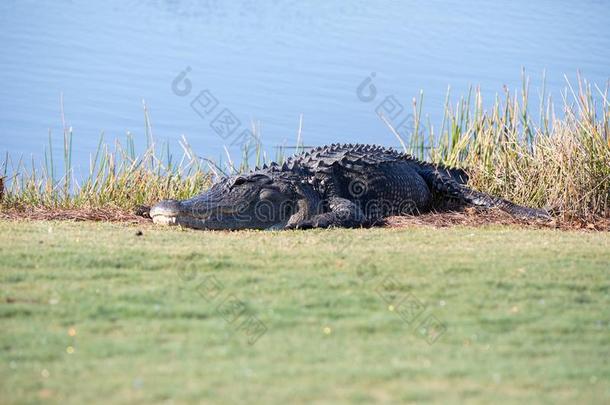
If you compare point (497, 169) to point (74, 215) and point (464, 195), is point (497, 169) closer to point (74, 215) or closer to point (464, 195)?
point (464, 195)

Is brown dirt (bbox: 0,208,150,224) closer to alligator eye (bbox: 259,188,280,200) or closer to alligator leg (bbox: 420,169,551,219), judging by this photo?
alligator eye (bbox: 259,188,280,200)

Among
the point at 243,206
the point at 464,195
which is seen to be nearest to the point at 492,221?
the point at 464,195

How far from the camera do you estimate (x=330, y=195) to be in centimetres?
927

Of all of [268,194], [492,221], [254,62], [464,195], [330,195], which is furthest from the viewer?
[254,62]

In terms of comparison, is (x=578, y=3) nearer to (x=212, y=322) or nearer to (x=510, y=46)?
(x=510, y=46)

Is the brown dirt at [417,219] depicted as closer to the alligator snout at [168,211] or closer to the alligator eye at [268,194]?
the alligator snout at [168,211]

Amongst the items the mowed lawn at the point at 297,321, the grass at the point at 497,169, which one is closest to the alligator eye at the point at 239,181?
the grass at the point at 497,169

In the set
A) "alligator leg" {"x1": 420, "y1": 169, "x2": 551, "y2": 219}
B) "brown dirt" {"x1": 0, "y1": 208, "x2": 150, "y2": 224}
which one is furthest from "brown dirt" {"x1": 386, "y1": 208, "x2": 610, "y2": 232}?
"brown dirt" {"x1": 0, "y1": 208, "x2": 150, "y2": 224}

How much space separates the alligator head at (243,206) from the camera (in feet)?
26.7

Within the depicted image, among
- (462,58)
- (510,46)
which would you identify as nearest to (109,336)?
(462,58)

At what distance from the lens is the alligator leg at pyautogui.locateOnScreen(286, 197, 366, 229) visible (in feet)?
28.0

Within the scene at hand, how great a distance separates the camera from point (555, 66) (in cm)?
2125

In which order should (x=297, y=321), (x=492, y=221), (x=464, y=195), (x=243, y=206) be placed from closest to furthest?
(x=297, y=321) < (x=243, y=206) < (x=492, y=221) < (x=464, y=195)

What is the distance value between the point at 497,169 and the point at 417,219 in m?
1.92
